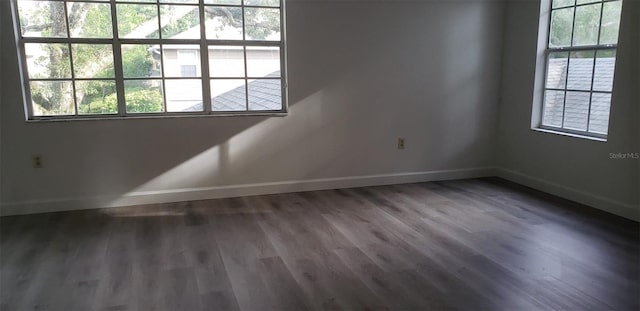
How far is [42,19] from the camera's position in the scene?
12.1 ft

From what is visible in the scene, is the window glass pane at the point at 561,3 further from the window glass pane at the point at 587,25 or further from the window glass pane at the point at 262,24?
the window glass pane at the point at 262,24

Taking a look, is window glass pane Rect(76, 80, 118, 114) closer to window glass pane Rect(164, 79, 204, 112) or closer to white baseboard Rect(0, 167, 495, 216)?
Result: window glass pane Rect(164, 79, 204, 112)

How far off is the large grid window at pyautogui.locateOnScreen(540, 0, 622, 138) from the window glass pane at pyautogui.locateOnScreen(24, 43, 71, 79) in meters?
4.44

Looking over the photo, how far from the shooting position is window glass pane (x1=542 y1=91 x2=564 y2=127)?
4.35 meters

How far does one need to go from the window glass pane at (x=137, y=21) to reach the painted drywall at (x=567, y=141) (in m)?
3.59

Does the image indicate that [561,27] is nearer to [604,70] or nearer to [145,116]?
[604,70]

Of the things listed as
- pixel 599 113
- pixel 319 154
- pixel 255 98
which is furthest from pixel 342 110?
pixel 599 113

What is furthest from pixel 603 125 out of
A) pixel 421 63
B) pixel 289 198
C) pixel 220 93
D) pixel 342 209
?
pixel 220 93

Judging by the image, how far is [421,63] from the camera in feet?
15.4

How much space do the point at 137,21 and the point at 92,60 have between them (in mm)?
503

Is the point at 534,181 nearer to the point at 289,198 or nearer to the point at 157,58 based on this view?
the point at 289,198

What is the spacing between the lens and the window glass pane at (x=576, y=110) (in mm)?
4062

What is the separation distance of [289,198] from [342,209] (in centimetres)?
60

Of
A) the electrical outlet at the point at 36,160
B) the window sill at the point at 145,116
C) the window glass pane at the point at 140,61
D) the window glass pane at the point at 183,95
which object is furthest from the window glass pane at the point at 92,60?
the electrical outlet at the point at 36,160
